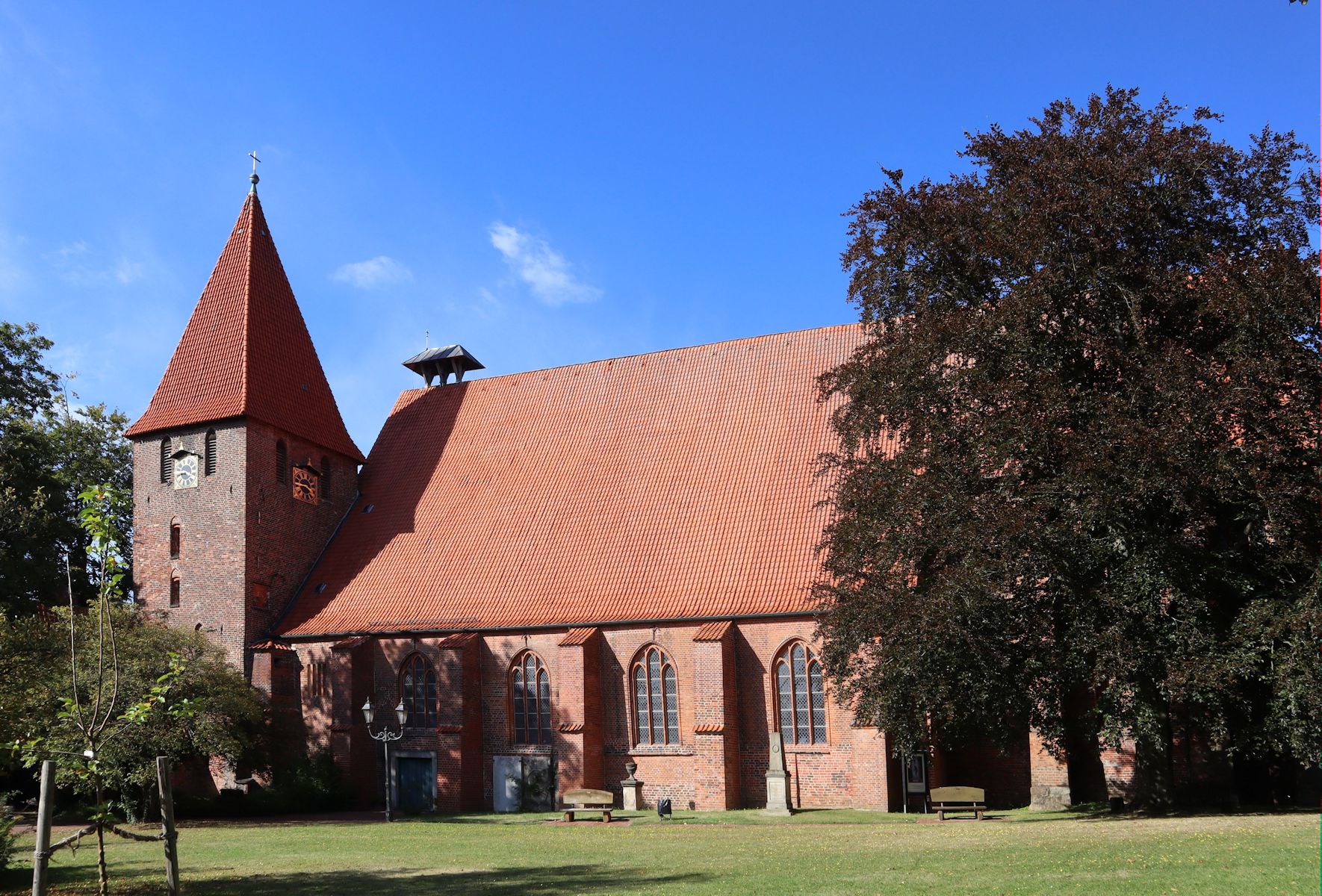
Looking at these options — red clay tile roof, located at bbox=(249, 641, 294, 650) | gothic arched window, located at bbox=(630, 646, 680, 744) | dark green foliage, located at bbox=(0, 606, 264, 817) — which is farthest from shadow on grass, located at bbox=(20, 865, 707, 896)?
red clay tile roof, located at bbox=(249, 641, 294, 650)

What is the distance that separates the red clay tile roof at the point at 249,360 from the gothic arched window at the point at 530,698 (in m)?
10.8

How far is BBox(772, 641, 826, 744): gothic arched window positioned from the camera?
88.0 ft

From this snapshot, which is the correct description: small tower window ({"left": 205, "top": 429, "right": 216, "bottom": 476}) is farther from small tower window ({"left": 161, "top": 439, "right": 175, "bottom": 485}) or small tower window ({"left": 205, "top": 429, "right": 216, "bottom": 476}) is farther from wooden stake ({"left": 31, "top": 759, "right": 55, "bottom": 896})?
wooden stake ({"left": 31, "top": 759, "right": 55, "bottom": 896})

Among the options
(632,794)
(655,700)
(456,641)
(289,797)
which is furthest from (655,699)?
(289,797)

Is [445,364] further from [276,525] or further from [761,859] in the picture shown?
[761,859]

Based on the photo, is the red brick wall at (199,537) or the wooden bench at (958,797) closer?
the wooden bench at (958,797)

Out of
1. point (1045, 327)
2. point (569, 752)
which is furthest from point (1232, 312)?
point (569, 752)

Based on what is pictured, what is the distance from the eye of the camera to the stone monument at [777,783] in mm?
24781

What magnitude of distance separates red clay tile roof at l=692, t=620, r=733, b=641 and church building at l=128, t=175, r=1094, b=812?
0.09 metres

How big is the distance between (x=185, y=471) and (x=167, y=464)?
0.97 m

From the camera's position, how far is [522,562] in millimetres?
31484

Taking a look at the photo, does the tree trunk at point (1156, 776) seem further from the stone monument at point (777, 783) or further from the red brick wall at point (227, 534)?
the red brick wall at point (227, 534)

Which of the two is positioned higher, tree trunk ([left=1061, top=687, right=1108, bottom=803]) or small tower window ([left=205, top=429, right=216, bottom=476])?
small tower window ([left=205, top=429, right=216, bottom=476])

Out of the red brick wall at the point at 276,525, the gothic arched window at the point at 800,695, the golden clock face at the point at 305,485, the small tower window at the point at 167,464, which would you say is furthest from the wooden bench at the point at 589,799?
the small tower window at the point at 167,464
